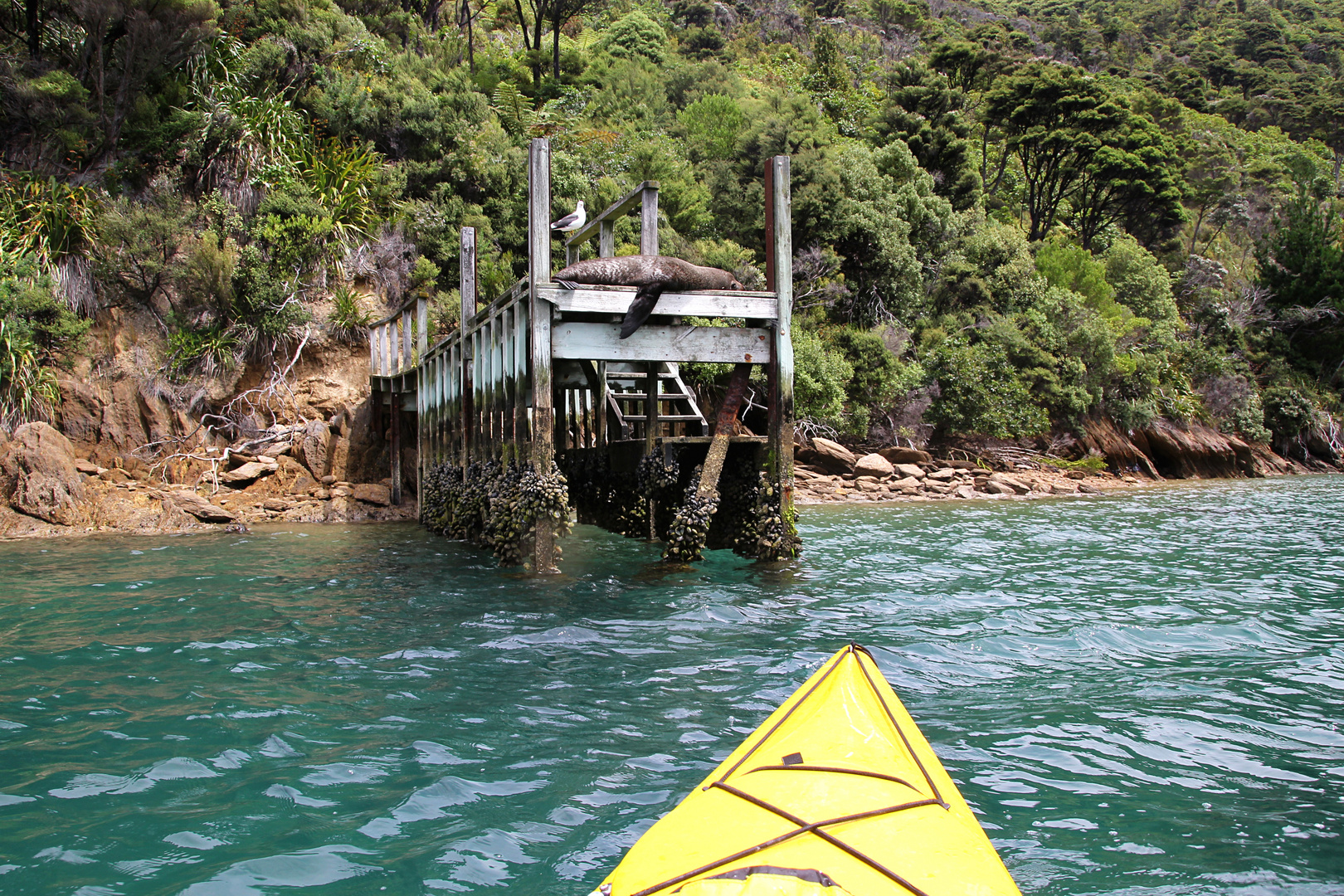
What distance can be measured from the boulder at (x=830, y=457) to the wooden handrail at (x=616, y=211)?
10127mm

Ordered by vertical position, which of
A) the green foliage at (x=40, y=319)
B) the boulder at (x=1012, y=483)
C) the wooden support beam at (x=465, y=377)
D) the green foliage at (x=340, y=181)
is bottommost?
the boulder at (x=1012, y=483)

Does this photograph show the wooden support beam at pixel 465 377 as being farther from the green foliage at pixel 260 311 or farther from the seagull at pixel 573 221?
the green foliage at pixel 260 311

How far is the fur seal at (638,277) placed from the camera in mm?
9227

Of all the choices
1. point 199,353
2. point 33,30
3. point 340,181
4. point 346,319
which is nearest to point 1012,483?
point 346,319

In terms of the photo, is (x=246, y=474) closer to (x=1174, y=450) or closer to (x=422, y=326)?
(x=422, y=326)

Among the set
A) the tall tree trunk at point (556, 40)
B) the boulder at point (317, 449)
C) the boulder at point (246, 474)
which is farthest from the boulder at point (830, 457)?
the tall tree trunk at point (556, 40)

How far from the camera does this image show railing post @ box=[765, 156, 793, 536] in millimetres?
9680

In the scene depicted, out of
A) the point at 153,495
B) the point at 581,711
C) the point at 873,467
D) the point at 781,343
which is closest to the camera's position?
the point at 581,711

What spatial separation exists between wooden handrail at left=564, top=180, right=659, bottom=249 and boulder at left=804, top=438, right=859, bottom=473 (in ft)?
33.2

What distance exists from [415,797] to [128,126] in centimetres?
2139

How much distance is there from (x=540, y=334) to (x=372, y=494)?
9.10 metres

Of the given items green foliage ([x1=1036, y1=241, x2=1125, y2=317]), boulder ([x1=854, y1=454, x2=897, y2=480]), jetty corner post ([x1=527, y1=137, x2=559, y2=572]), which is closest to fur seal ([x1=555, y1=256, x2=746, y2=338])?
jetty corner post ([x1=527, y1=137, x2=559, y2=572])

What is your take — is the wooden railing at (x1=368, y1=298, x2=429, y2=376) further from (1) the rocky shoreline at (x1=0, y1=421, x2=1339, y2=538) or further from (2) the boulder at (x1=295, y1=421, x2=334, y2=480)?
(1) the rocky shoreline at (x1=0, y1=421, x2=1339, y2=538)

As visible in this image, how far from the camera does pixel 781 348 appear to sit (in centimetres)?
977
